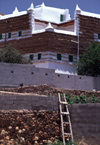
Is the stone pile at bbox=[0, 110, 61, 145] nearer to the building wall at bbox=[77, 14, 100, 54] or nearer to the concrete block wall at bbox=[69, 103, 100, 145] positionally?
the concrete block wall at bbox=[69, 103, 100, 145]

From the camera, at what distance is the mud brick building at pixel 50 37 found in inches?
1539

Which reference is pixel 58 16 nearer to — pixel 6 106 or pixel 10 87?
pixel 10 87

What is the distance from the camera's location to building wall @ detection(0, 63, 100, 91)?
1156 inches

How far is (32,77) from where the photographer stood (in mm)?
30312

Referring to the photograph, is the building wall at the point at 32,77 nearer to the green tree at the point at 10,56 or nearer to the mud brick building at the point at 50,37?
the green tree at the point at 10,56

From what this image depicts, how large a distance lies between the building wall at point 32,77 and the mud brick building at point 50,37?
5818mm

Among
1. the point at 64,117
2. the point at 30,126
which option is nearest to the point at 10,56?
the point at 64,117

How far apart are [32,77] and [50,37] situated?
9799mm

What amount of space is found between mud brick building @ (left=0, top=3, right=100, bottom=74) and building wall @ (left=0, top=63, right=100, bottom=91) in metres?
5.82

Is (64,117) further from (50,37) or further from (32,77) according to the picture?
(50,37)

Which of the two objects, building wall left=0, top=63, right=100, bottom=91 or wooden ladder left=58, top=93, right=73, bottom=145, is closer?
wooden ladder left=58, top=93, right=73, bottom=145

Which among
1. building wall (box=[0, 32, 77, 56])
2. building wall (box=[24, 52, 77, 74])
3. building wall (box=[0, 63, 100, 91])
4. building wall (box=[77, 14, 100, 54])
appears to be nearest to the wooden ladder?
building wall (box=[0, 63, 100, 91])

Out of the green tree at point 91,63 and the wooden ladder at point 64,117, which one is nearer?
the wooden ladder at point 64,117

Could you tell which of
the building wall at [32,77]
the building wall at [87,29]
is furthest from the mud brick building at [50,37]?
the building wall at [32,77]
